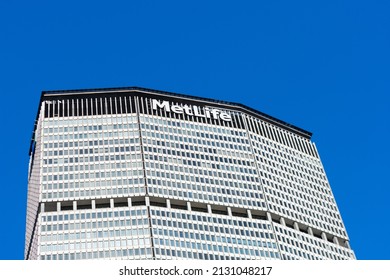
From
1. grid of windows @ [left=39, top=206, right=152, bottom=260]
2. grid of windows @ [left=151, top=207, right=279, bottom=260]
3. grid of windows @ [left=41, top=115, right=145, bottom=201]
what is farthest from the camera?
grid of windows @ [left=41, top=115, right=145, bottom=201]

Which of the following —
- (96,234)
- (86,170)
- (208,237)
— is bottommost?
(208,237)

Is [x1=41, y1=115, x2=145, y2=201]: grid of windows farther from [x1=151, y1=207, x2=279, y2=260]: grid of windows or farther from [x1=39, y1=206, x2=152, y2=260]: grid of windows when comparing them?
[x1=151, y1=207, x2=279, y2=260]: grid of windows

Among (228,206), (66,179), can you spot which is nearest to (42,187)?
(66,179)

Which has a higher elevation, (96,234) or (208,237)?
(96,234)

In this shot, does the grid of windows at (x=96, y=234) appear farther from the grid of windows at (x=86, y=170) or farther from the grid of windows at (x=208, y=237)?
the grid of windows at (x=86, y=170)

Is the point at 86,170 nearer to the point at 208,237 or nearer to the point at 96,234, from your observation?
the point at 96,234

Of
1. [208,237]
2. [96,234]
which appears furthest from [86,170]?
[208,237]

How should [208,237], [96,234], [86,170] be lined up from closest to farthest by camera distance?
[96,234] → [208,237] → [86,170]

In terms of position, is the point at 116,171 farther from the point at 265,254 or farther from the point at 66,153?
the point at 265,254

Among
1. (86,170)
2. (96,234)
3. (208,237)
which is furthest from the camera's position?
(86,170)

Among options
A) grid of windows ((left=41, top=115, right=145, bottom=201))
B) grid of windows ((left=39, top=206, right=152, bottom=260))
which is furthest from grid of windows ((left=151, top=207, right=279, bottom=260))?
grid of windows ((left=41, top=115, right=145, bottom=201))

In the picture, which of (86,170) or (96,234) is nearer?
(96,234)

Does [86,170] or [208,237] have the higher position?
[86,170]

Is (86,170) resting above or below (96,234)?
above
